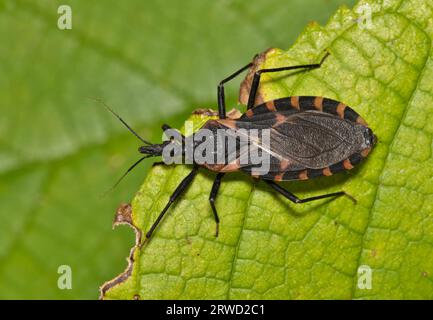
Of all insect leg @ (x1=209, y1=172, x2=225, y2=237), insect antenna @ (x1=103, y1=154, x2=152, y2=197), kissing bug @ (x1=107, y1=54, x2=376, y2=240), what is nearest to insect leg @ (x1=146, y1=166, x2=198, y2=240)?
kissing bug @ (x1=107, y1=54, x2=376, y2=240)

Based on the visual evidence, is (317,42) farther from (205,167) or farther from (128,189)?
(128,189)

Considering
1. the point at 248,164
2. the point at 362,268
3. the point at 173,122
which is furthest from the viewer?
the point at 173,122

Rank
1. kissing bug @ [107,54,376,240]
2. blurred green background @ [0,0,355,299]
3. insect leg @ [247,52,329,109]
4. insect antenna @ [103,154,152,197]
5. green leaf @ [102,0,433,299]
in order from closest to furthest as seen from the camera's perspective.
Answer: green leaf @ [102,0,433,299] < insect leg @ [247,52,329,109] < kissing bug @ [107,54,376,240] < insect antenna @ [103,154,152,197] < blurred green background @ [0,0,355,299]

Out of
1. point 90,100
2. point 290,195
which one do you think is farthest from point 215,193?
point 90,100

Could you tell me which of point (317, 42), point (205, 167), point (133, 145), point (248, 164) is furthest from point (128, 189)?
point (317, 42)

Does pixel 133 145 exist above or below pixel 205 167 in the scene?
above

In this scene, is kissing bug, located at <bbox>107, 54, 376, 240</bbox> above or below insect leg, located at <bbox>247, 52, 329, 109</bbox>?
below

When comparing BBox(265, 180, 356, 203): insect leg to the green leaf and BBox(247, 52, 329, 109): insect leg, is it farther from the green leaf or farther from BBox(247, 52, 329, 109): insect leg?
BBox(247, 52, 329, 109): insect leg
